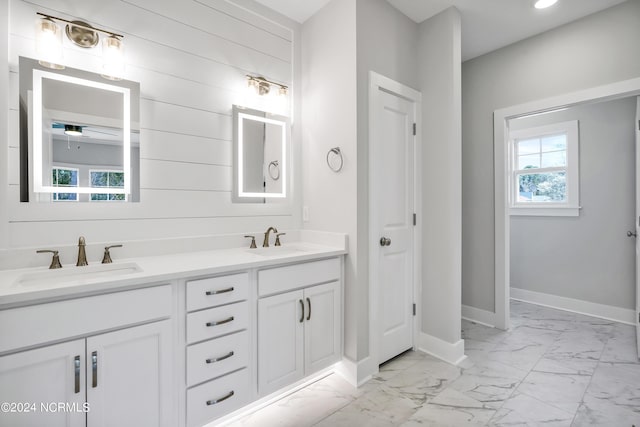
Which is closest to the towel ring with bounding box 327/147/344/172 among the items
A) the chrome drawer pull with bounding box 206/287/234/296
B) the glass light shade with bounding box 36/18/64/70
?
the chrome drawer pull with bounding box 206/287/234/296

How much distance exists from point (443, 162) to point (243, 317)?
1.93m

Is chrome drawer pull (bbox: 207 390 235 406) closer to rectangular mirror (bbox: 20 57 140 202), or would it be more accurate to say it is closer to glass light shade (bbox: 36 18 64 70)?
rectangular mirror (bbox: 20 57 140 202)

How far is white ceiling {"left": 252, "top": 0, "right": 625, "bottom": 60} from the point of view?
2361mm

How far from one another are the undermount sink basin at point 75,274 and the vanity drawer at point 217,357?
52 centimetres

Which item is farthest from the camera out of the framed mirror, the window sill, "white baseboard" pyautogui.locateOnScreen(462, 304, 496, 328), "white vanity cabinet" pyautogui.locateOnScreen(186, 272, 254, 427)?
the window sill

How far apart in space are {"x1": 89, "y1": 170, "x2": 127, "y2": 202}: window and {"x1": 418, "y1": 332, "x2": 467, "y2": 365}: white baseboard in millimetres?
2514

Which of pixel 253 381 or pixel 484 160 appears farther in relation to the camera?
pixel 484 160

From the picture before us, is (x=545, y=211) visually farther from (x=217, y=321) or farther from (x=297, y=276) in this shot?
(x=217, y=321)

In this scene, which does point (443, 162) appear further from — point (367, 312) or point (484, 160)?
point (367, 312)

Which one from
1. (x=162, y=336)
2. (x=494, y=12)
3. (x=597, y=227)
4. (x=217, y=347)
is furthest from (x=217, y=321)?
(x=597, y=227)

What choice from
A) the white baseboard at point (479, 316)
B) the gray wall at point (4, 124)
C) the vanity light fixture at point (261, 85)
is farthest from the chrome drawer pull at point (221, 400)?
the white baseboard at point (479, 316)

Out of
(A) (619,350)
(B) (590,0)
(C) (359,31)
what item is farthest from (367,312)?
(B) (590,0)

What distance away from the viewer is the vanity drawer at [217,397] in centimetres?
→ 153

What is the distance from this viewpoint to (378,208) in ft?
7.52
